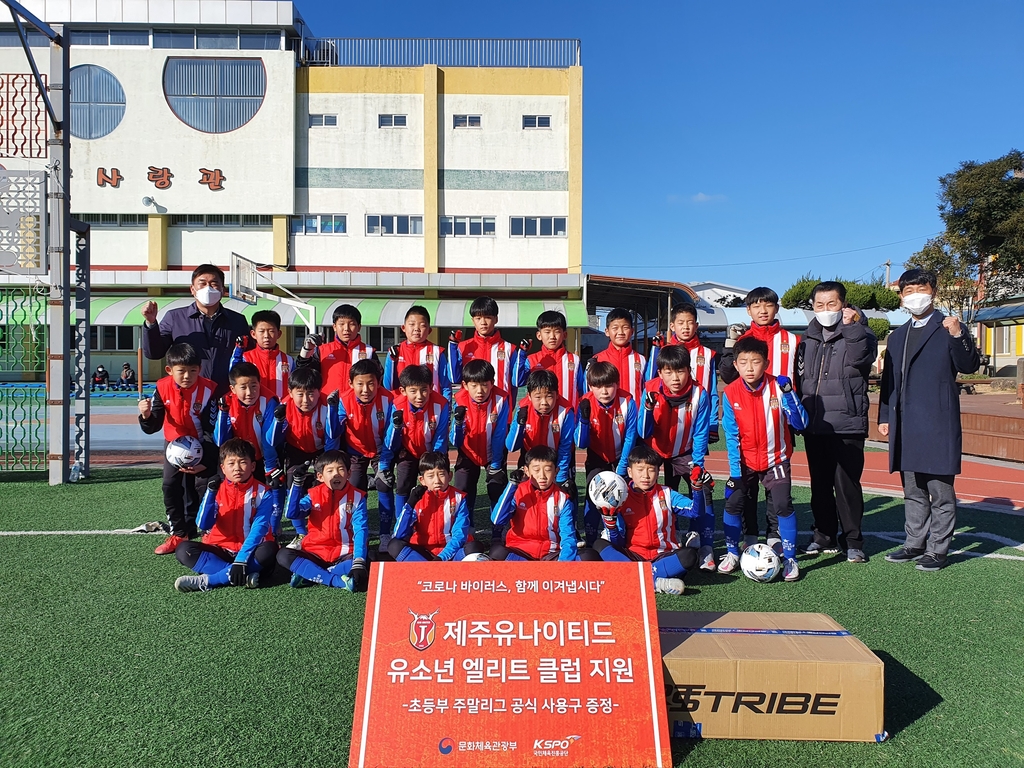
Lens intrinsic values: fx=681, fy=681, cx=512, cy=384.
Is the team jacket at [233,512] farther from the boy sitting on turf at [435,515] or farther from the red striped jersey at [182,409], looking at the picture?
the boy sitting on turf at [435,515]

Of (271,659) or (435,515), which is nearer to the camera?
(271,659)

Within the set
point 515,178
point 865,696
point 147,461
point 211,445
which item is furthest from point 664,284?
point 865,696

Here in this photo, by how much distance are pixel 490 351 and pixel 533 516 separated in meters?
1.82

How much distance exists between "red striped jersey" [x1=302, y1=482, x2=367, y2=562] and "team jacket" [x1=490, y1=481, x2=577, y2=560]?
94cm

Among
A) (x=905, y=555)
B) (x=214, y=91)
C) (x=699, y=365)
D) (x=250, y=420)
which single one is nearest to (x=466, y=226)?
(x=214, y=91)

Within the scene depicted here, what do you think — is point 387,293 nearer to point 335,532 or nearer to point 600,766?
point 335,532

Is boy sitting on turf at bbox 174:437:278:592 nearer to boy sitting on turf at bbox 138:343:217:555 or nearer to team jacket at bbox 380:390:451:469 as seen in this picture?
boy sitting on turf at bbox 138:343:217:555

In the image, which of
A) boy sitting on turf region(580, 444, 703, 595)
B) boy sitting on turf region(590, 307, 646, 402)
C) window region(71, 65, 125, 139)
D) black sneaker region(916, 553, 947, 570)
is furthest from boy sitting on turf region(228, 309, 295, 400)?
window region(71, 65, 125, 139)

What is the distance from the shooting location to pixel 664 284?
2403cm

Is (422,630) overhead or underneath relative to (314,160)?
underneath

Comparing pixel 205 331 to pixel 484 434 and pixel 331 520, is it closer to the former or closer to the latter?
pixel 331 520

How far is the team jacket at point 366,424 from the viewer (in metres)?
5.05

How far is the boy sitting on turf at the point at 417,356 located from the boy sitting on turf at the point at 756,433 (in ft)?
7.42

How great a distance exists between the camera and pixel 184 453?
475 cm
